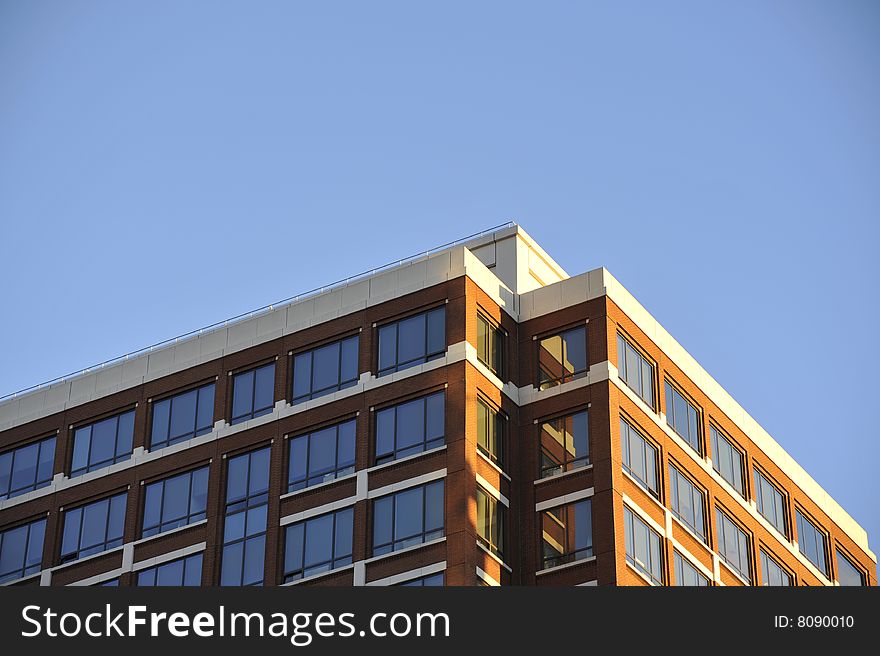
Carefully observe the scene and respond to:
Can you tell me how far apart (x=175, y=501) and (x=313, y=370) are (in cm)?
795

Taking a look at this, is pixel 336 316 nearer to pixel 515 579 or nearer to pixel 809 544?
pixel 515 579

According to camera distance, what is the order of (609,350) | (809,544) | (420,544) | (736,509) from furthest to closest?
(809,544) → (736,509) → (609,350) → (420,544)

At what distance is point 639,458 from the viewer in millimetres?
83375

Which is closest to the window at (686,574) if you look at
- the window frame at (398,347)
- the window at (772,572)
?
the window at (772,572)

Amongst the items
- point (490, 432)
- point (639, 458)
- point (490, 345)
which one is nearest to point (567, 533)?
point (490, 432)

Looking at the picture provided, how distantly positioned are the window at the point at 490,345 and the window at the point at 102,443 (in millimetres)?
16383

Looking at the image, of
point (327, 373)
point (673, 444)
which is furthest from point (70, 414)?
point (673, 444)

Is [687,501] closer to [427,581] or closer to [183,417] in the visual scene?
[427,581]

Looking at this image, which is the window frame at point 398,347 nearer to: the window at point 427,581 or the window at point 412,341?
the window at point 412,341

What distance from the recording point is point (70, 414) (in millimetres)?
91562

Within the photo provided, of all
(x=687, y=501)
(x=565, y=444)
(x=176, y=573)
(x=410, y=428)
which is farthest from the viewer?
(x=687, y=501)

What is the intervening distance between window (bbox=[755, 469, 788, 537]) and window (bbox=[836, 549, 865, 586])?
609cm

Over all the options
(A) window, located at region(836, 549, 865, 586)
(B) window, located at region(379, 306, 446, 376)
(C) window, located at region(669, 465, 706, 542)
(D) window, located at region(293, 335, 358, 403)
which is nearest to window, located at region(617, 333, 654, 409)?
(C) window, located at region(669, 465, 706, 542)

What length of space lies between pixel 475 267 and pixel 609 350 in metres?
6.29
